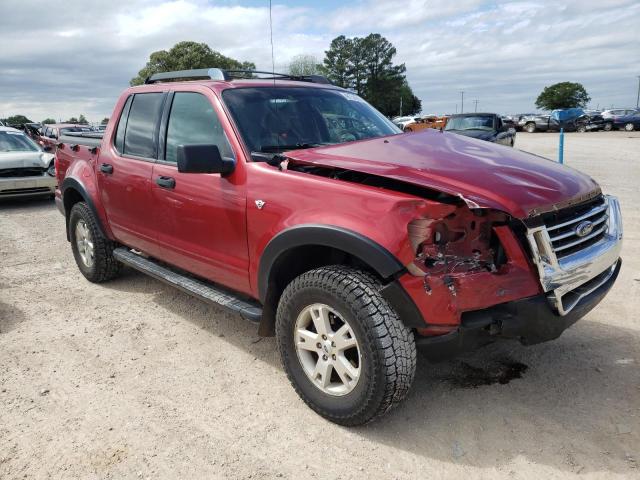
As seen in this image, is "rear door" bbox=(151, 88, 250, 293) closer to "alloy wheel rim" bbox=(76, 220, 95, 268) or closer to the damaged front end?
the damaged front end

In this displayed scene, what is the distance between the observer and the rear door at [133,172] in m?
4.14

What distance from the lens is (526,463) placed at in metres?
2.56

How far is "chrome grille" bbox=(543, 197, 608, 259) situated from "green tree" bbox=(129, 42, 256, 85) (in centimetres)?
4867

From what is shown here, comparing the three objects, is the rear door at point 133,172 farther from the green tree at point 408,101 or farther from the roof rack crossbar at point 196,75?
the green tree at point 408,101

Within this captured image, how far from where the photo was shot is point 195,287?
3770 millimetres

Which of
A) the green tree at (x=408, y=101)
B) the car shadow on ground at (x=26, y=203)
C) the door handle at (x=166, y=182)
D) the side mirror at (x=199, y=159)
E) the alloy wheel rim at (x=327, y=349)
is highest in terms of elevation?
the green tree at (x=408, y=101)

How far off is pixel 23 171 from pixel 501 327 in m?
10.7

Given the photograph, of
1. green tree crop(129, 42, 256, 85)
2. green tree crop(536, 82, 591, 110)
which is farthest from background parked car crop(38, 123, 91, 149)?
green tree crop(536, 82, 591, 110)

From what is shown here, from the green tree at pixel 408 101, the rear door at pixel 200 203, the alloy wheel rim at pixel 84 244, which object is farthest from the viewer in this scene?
the green tree at pixel 408 101

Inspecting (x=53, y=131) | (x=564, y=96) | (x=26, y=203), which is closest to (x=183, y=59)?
(x=53, y=131)

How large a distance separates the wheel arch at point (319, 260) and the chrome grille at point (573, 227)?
32.6 inches

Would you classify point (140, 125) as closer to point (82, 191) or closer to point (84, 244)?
point (82, 191)

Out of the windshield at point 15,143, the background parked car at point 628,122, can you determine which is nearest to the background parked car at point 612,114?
the background parked car at point 628,122

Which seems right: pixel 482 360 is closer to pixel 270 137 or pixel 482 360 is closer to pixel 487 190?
pixel 487 190
